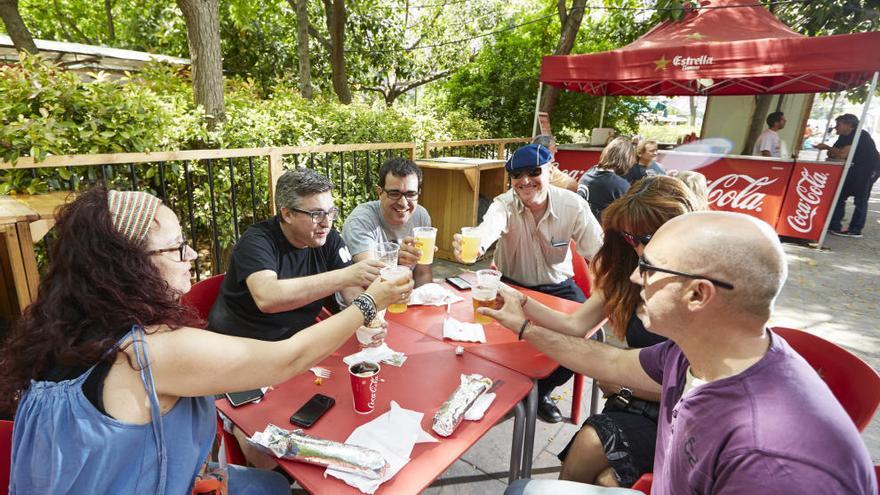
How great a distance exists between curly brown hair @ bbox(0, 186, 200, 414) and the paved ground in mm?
2007

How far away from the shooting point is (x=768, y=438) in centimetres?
97

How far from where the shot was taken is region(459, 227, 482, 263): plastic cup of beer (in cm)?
264

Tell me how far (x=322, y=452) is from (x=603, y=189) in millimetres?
4505

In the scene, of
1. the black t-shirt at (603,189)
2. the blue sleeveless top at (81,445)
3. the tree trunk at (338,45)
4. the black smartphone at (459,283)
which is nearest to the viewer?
the blue sleeveless top at (81,445)

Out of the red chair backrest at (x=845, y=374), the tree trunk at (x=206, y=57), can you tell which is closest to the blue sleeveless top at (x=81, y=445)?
the red chair backrest at (x=845, y=374)

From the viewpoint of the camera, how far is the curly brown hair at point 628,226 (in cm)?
206

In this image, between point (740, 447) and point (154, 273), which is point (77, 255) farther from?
point (740, 447)

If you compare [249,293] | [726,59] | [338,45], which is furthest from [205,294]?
[338,45]

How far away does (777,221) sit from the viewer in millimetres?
7637

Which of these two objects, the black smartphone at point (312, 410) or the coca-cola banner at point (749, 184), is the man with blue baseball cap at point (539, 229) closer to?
the black smartphone at point (312, 410)

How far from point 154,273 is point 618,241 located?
2.06 metres

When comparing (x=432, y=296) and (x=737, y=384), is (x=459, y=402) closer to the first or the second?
→ (x=737, y=384)

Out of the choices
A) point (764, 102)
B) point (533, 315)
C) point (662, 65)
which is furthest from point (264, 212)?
point (764, 102)

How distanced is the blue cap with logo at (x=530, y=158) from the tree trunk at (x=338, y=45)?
23.9ft
